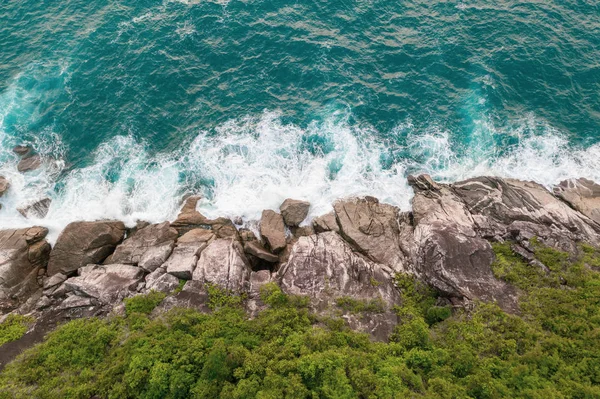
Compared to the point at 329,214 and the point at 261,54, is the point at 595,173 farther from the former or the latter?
the point at 261,54

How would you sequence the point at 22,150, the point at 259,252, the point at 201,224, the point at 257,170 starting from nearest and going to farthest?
1. the point at 259,252
2. the point at 201,224
3. the point at 257,170
4. the point at 22,150

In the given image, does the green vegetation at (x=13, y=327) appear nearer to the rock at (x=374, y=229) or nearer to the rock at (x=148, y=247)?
the rock at (x=148, y=247)

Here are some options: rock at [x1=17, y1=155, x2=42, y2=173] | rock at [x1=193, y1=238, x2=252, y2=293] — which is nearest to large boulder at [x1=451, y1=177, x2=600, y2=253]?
rock at [x1=193, y1=238, x2=252, y2=293]

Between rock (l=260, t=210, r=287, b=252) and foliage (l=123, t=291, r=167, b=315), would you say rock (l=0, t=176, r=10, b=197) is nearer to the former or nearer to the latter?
foliage (l=123, t=291, r=167, b=315)

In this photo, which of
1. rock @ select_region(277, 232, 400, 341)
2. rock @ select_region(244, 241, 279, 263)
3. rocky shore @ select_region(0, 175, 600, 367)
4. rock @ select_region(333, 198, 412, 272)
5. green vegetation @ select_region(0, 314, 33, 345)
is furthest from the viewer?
rock @ select_region(244, 241, 279, 263)

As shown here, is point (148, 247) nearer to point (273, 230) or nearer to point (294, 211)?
point (273, 230)

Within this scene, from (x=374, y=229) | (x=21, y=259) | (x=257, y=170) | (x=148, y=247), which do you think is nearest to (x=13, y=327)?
(x=21, y=259)
